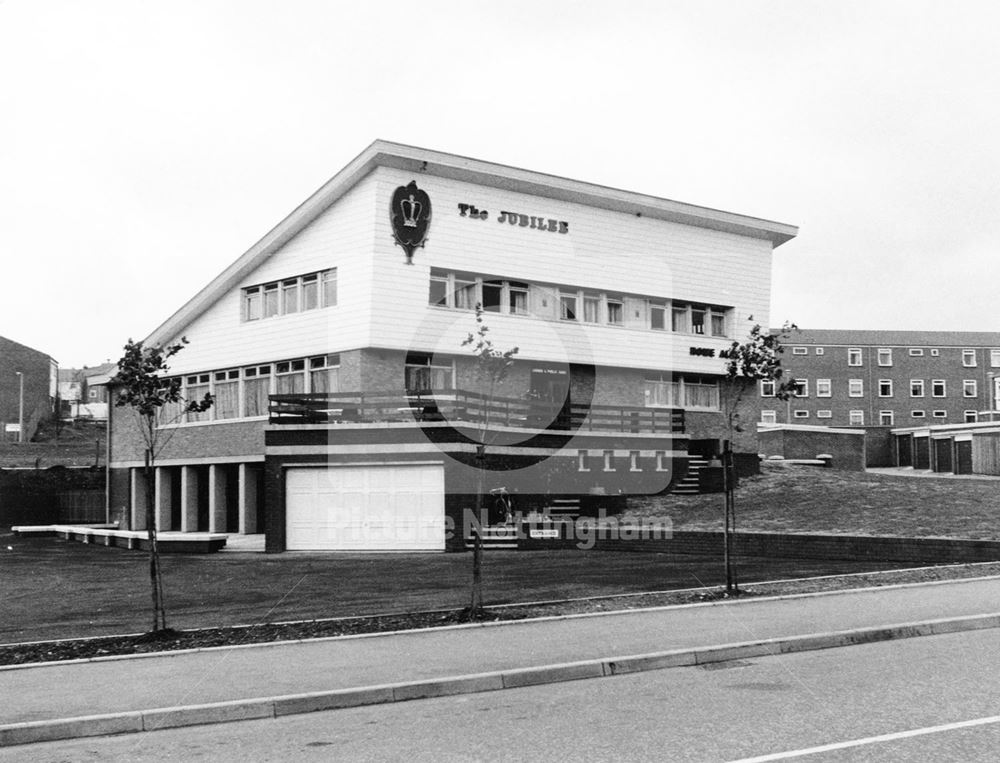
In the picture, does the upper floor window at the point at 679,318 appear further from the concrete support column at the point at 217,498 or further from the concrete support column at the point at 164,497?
the concrete support column at the point at 164,497

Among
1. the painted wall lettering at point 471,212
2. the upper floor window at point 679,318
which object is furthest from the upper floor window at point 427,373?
the upper floor window at point 679,318

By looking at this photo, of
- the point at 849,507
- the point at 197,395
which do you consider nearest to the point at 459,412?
the point at 849,507

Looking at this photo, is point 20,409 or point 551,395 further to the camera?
point 20,409

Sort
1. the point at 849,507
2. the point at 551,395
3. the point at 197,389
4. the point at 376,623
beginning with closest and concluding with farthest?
the point at 376,623 → the point at 849,507 → the point at 551,395 → the point at 197,389

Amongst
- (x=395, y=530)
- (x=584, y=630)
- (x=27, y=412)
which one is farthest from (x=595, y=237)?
(x=27, y=412)

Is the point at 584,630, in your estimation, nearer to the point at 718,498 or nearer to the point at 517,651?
the point at 517,651

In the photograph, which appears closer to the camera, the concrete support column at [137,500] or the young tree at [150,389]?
the young tree at [150,389]

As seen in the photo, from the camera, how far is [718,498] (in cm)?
3253

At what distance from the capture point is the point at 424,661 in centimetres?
1066

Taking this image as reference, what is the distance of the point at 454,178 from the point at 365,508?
11.5 metres

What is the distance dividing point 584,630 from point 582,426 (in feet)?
70.2

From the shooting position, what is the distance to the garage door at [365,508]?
26.5 meters

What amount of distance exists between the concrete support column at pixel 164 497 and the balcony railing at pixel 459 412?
9.19 m

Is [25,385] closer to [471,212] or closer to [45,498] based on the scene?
[45,498]
